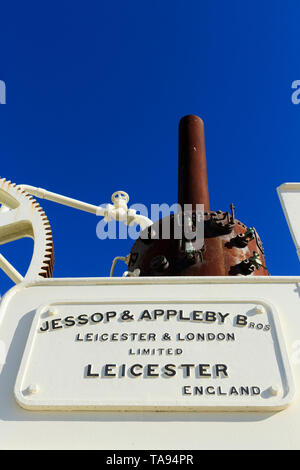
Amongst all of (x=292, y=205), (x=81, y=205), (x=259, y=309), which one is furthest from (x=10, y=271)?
(x=259, y=309)

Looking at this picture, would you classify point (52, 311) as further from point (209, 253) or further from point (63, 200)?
point (63, 200)

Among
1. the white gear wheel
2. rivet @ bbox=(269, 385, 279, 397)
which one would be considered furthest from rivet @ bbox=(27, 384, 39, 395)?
the white gear wheel

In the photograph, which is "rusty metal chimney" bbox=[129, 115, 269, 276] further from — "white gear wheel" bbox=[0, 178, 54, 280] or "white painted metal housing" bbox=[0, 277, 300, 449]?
"white painted metal housing" bbox=[0, 277, 300, 449]

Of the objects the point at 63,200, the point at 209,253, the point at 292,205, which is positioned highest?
the point at 63,200

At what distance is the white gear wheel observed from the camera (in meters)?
5.08

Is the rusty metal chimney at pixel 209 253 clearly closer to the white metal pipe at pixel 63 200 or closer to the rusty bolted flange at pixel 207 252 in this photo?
the rusty bolted flange at pixel 207 252

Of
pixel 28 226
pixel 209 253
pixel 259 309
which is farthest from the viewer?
pixel 28 226

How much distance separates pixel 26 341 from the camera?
123 inches

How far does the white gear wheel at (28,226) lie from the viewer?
5.08 meters

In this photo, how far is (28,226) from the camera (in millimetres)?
5918

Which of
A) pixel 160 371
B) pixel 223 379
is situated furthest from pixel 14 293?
pixel 223 379

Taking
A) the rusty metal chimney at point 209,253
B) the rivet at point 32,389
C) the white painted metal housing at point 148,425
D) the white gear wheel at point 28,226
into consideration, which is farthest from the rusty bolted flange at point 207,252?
the rivet at point 32,389

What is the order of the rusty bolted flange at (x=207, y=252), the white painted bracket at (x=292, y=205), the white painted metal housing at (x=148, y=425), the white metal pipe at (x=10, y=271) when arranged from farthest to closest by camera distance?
the white metal pipe at (x=10, y=271), the rusty bolted flange at (x=207, y=252), the white painted bracket at (x=292, y=205), the white painted metal housing at (x=148, y=425)

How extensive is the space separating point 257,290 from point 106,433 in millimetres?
1749
